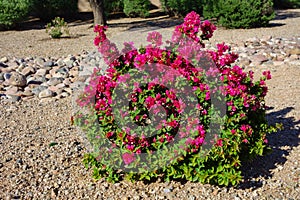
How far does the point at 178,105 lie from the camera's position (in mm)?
2959

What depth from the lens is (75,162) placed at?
3.79m

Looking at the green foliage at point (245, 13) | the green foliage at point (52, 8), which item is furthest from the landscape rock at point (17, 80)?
the green foliage at point (52, 8)

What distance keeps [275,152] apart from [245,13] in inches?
321

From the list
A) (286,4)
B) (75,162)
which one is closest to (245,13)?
(286,4)

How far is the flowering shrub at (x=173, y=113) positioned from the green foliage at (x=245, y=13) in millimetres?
8439

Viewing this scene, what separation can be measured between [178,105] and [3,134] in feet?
8.25

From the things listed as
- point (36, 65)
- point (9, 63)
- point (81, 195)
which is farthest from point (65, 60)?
point (81, 195)

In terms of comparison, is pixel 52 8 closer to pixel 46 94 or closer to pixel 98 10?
pixel 98 10

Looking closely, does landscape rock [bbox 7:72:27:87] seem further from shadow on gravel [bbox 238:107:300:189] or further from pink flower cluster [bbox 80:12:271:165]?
shadow on gravel [bbox 238:107:300:189]

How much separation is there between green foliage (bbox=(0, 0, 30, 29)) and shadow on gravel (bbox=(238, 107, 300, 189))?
398 inches

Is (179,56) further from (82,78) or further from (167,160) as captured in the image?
(82,78)

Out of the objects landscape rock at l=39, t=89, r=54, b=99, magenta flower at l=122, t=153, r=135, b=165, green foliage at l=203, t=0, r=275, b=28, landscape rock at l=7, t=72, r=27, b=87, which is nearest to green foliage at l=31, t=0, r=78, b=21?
green foliage at l=203, t=0, r=275, b=28

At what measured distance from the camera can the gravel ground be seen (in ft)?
10.7

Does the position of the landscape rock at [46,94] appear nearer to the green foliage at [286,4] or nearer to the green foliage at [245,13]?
the green foliage at [245,13]
